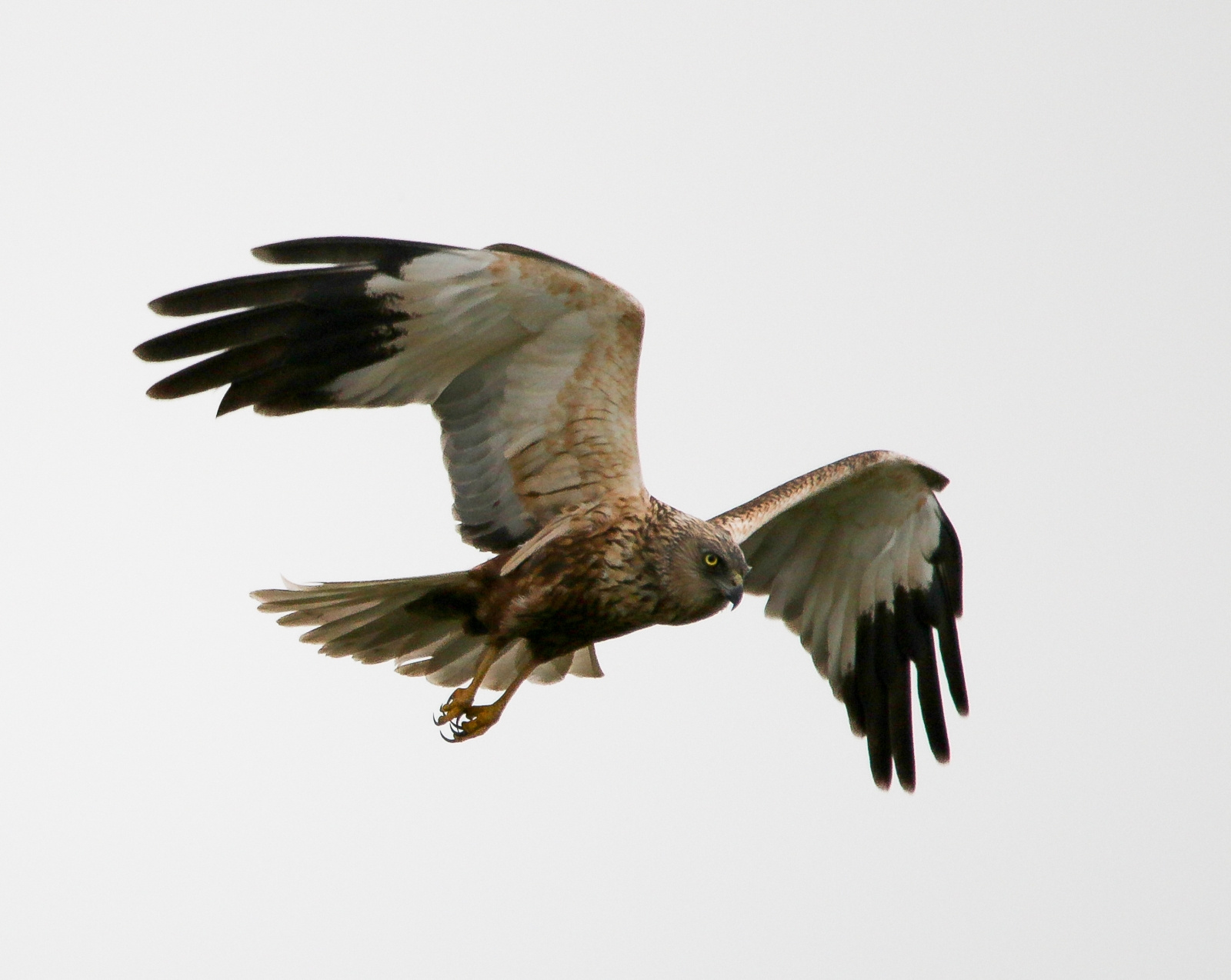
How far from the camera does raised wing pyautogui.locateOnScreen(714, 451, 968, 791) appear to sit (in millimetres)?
9484

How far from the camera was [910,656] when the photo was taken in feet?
32.2

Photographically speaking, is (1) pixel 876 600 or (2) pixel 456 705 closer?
(2) pixel 456 705

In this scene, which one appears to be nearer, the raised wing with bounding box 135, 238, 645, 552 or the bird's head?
the raised wing with bounding box 135, 238, 645, 552

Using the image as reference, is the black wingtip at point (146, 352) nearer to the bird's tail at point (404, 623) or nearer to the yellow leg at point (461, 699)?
the bird's tail at point (404, 623)

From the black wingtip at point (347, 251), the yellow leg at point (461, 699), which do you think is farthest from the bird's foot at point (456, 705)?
the black wingtip at point (347, 251)

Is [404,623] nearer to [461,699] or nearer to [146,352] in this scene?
[461,699]

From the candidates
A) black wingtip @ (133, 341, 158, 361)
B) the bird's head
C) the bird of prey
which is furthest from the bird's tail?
black wingtip @ (133, 341, 158, 361)

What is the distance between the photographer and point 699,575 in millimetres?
7625

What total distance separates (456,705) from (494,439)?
4.22ft

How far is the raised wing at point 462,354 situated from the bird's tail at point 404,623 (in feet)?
1.43

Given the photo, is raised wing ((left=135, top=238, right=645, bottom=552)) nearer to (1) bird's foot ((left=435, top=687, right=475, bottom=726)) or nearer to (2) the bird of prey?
(2) the bird of prey

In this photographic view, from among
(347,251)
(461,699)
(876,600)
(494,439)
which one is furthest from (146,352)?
(876,600)

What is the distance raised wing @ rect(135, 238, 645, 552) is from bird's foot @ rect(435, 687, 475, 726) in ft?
2.49

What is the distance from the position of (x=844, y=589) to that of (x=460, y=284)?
3505mm
